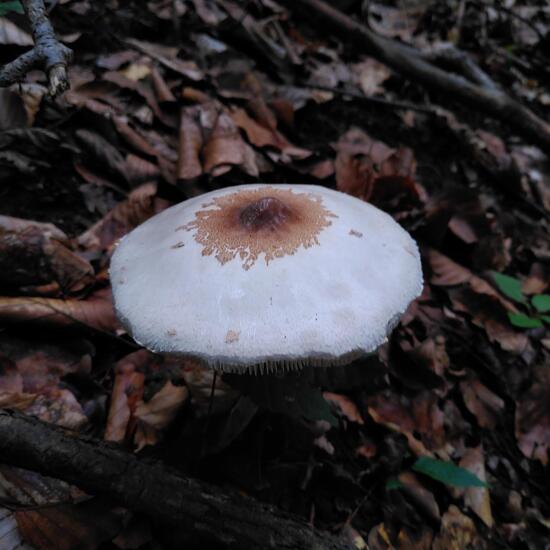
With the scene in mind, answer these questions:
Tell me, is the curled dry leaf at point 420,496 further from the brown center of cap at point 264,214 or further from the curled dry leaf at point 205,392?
the brown center of cap at point 264,214

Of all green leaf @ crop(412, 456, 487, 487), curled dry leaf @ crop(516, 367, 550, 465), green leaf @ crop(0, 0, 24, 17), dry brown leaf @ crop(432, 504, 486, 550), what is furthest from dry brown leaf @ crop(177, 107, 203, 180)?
curled dry leaf @ crop(516, 367, 550, 465)

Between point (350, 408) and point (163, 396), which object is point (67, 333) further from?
point (350, 408)

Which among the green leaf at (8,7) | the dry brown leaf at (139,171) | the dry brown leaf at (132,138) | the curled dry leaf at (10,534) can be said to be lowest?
the curled dry leaf at (10,534)

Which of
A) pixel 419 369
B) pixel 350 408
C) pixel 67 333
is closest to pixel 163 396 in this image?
pixel 67 333

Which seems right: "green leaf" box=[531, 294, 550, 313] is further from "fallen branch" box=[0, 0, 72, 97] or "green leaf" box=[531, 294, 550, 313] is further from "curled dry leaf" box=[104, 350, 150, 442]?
"fallen branch" box=[0, 0, 72, 97]

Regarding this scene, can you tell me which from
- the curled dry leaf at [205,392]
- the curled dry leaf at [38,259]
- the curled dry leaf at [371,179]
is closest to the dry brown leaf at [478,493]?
the curled dry leaf at [205,392]
